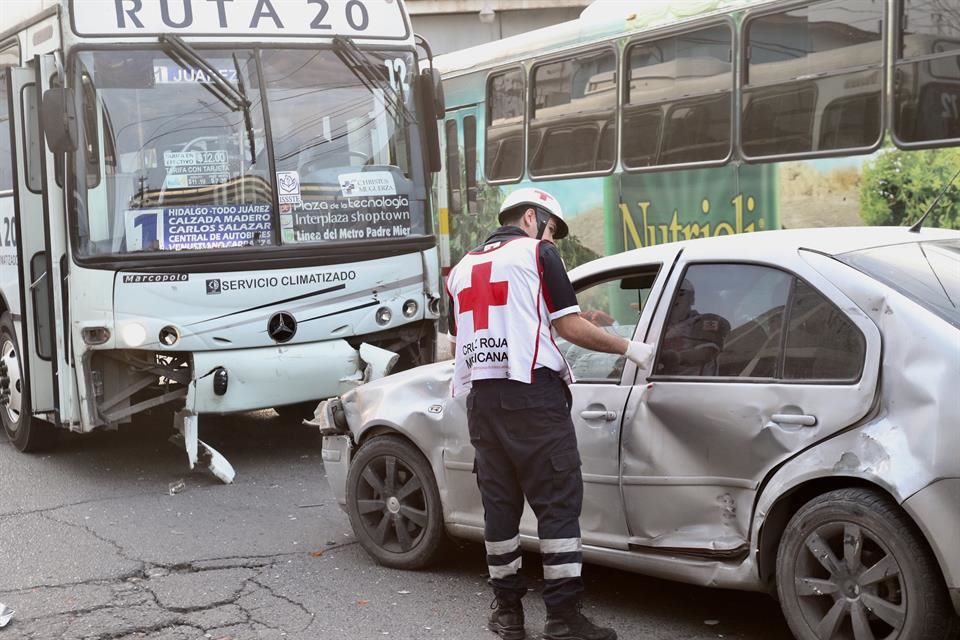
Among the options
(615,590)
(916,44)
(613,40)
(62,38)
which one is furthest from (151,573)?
(613,40)

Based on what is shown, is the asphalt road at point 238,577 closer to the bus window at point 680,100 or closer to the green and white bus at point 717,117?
the green and white bus at point 717,117

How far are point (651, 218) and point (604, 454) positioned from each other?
19.2 ft

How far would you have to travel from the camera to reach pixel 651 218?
1066 centimetres

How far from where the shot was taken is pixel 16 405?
366 inches

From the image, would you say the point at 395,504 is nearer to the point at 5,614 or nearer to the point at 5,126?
the point at 5,614

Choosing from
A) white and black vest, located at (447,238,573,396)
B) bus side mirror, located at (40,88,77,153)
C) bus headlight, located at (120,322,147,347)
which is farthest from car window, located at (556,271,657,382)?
bus side mirror, located at (40,88,77,153)

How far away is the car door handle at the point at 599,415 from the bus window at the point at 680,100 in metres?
5.13

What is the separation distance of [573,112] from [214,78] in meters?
3.97

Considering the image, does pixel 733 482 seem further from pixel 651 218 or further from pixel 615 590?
pixel 651 218

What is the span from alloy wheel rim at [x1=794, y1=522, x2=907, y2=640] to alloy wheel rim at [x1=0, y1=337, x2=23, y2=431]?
6.26 m

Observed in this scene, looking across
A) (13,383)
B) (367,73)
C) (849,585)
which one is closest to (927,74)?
(367,73)

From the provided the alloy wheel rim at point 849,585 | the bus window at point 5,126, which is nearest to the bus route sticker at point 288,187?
the bus window at point 5,126

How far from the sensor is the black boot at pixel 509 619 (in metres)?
5.02

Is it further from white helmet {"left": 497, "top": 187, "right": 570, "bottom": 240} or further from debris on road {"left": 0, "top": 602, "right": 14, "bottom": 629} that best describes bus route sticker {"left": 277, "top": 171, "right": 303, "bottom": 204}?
white helmet {"left": 497, "top": 187, "right": 570, "bottom": 240}
